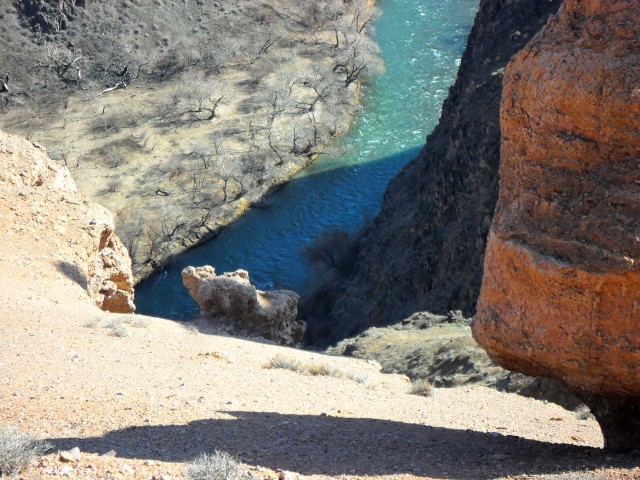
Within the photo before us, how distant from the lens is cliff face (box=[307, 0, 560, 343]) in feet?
85.2

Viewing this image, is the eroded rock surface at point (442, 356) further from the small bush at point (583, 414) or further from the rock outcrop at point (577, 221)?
the rock outcrop at point (577, 221)

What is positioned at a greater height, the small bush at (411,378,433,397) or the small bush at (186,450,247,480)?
the small bush at (186,450,247,480)

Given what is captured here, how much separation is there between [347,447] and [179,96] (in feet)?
146

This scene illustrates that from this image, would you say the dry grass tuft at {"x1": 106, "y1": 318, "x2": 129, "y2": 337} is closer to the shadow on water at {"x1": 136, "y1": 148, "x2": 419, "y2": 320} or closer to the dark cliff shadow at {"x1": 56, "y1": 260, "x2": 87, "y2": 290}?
the dark cliff shadow at {"x1": 56, "y1": 260, "x2": 87, "y2": 290}

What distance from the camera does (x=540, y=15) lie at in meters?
30.4

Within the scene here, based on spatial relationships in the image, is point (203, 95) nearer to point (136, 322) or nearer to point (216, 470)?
point (136, 322)

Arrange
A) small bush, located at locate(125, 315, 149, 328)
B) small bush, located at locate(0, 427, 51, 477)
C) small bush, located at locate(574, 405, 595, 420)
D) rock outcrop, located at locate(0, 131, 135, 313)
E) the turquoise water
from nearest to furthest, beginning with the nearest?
small bush, located at locate(0, 427, 51, 477) < small bush, located at locate(574, 405, 595, 420) < small bush, located at locate(125, 315, 149, 328) < rock outcrop, located at locate(0, 131, 135, 313) < the turquoise water

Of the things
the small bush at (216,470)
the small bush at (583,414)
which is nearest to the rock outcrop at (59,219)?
the small bush at (583,414)

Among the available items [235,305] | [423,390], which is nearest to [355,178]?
[235,305]

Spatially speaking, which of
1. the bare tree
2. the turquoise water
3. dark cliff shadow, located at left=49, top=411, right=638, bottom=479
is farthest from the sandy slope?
the bare tree

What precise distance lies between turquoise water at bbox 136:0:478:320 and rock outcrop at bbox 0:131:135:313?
15673 millimetres

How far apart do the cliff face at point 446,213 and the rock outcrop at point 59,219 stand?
31.9 feet

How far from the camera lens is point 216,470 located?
753cm

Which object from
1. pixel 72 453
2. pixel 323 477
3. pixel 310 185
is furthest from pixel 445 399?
pixel 310 185
